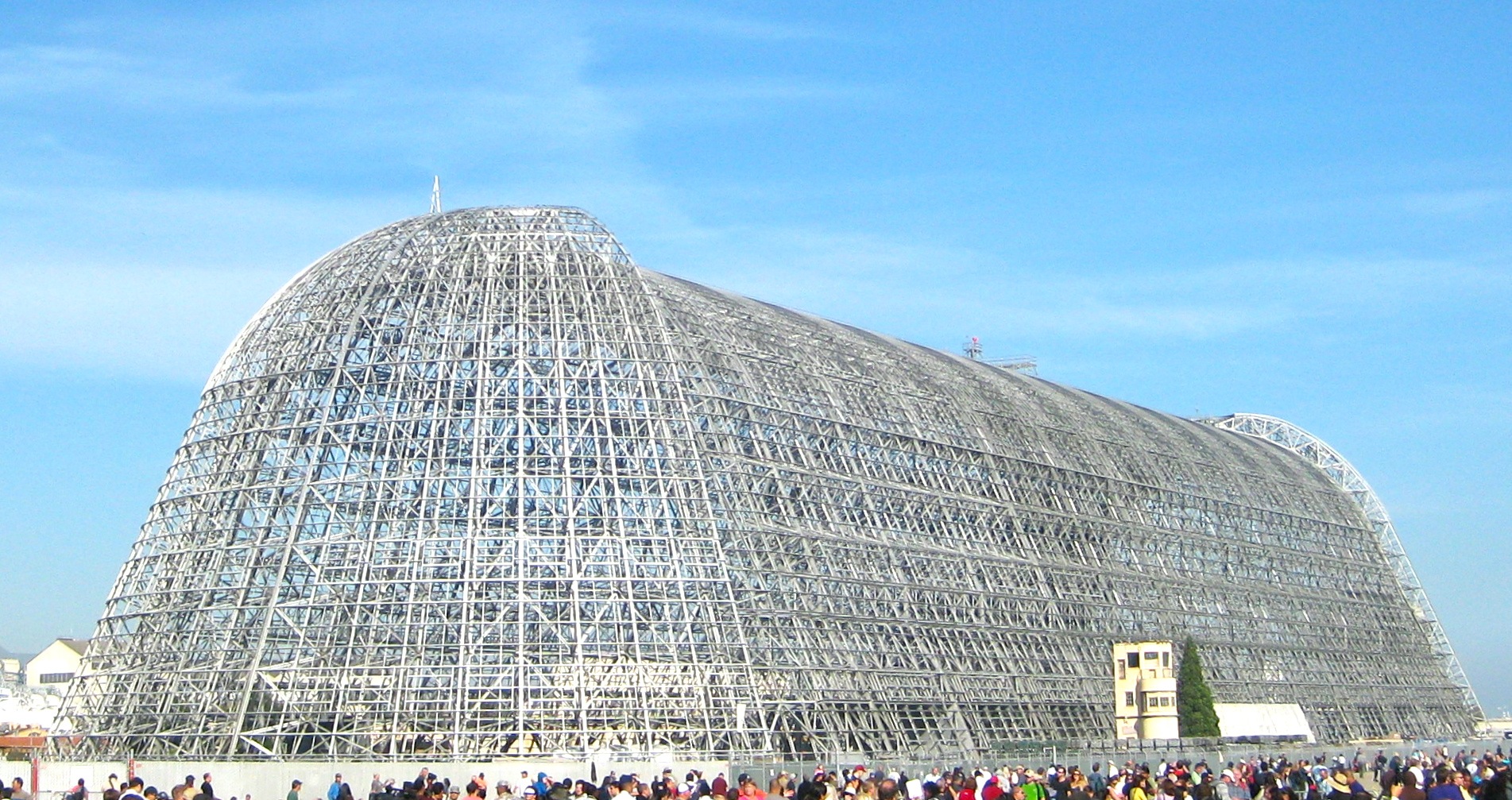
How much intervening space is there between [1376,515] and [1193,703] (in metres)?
47.2

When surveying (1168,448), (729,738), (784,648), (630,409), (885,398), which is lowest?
(729,738)

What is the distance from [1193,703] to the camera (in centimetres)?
8288

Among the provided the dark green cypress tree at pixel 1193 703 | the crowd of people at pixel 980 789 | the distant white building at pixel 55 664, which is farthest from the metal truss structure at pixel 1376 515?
the distant white building at pixel 55 664

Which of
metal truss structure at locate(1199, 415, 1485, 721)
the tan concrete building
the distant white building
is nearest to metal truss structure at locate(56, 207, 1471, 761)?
the tan concrete building

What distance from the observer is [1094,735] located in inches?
3317

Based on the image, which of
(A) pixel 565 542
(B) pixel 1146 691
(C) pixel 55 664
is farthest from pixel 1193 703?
(C) pixel 55 664

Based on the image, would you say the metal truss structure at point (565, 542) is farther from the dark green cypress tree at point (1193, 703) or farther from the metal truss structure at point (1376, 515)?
the metal truss structure at point (1376, 515)

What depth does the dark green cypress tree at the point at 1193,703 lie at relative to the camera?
270ft

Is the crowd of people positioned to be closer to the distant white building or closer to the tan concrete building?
the tan concrete building

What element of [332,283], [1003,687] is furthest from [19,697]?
[1003,687]

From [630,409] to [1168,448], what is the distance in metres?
43.9

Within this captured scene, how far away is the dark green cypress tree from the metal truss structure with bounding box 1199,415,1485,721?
1639 inches

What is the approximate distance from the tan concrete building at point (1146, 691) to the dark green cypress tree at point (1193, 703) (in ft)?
4.97

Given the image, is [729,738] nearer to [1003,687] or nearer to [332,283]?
[1003,687]
